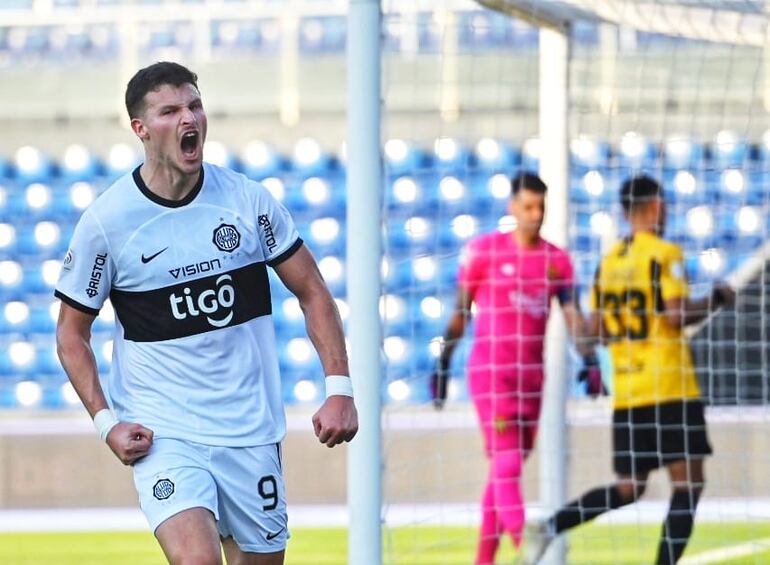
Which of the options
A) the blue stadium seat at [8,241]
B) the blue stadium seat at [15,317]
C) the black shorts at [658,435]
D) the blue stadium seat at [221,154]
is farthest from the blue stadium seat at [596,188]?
the blue stadium seat at [8,241]

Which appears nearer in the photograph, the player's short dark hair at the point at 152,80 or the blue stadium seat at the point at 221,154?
the player's short dark hair at the point at 152,80

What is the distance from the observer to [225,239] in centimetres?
419

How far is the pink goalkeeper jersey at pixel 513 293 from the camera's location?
738 centimetres

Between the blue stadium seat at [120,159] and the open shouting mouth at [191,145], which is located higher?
the open shouting mouth at [191,145]

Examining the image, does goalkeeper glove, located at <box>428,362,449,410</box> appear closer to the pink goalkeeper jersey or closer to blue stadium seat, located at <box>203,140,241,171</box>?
the pink goalkeeper jersey

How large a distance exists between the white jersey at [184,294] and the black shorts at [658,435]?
3.23m

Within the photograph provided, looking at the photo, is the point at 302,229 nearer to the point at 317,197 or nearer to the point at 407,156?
the point at 317,197

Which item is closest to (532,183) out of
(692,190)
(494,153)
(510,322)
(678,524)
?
(510,322)

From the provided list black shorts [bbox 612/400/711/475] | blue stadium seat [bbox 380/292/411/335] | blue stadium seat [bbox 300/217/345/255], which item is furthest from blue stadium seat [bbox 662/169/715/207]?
blue stadium seat [bbox 300/217/345/255]

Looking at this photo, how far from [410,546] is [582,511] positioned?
2078 mm

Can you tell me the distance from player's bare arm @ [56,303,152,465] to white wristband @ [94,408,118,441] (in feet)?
0.04

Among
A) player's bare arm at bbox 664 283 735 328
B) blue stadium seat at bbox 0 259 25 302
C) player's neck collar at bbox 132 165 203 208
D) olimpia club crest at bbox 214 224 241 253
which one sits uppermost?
player's neck collar at bbox 132 165 203 208

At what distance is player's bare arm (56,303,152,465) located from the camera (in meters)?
4.06

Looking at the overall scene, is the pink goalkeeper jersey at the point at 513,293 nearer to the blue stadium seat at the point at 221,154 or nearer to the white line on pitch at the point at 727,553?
the white line on pitch at the point at 727,553
